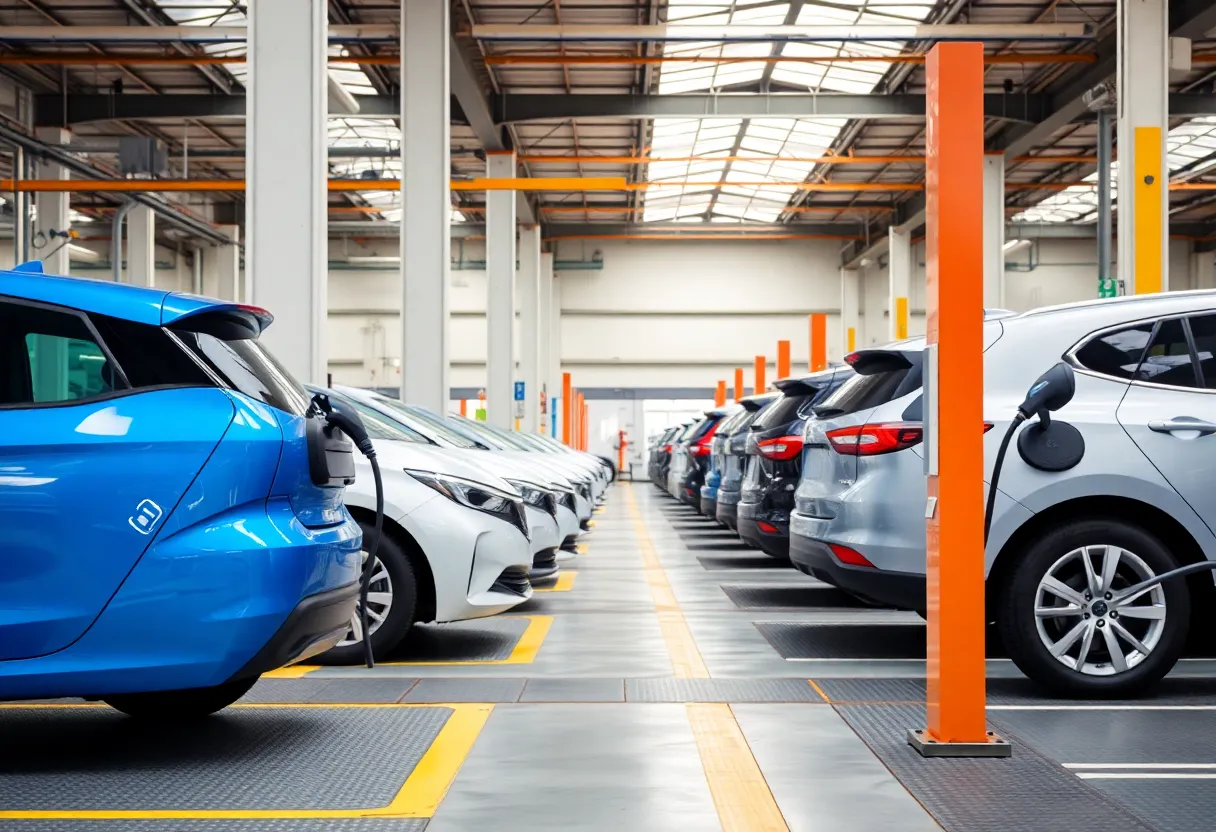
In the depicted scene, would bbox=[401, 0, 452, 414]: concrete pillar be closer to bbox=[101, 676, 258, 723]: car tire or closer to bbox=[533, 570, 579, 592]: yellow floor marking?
bbox=[533, 570, 579, 592]: yellow floor marking

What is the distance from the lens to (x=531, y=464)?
10.4 m

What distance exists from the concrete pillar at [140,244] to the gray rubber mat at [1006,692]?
86.4ft

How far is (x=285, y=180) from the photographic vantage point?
9922 mm

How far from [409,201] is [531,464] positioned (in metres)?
6.06

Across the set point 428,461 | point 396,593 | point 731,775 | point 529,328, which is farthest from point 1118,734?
point 529,328

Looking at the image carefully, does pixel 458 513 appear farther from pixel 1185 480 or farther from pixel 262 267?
pixel 262 267

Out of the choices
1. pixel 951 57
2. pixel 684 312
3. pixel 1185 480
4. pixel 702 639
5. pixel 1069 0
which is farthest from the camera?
pixel 684 312

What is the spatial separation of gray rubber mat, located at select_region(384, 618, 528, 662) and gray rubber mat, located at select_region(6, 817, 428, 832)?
300cm

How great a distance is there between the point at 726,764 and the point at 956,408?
147 centimetres

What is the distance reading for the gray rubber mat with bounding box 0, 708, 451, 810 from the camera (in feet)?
13.4

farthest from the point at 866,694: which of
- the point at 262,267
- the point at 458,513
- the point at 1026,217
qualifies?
the point at 1026,217

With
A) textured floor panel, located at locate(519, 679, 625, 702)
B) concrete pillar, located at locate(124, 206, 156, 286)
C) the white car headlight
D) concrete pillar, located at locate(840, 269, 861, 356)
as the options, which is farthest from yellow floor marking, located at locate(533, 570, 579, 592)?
concrete pillar, located at locate(840, 269, 861, 356)

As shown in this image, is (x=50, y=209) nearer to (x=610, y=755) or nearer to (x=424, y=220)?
(x=424, y=220)

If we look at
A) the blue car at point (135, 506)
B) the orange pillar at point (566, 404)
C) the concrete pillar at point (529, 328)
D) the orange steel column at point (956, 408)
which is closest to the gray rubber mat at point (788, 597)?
the orange steel column at point (956, 408)
